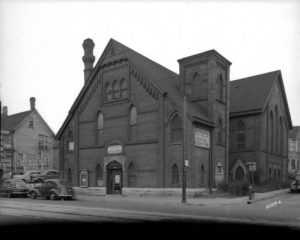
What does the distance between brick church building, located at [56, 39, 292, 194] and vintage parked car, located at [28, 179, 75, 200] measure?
5.97 m

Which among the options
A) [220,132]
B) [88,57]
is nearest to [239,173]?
[220,132]

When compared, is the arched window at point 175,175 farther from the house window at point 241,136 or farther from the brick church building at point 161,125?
the house window at point 241,136

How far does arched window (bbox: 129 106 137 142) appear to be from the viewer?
1292 inches

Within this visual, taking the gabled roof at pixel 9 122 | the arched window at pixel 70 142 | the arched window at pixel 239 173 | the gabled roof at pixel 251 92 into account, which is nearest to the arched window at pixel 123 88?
the arched window at pixel 70 142

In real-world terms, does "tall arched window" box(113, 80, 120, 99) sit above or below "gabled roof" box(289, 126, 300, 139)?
above

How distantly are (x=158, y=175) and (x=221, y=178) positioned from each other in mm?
5940

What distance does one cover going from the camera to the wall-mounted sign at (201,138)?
30016 mm

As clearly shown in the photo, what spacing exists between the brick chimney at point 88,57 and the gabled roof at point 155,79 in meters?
1.94

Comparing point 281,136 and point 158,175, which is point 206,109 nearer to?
point 158,175

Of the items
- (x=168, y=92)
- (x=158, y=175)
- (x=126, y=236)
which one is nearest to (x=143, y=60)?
(x=168, y=92)

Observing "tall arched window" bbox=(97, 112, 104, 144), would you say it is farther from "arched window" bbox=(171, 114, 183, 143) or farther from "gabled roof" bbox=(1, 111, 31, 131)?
"gabled roof" bbox=(1, 111, 31, 131)

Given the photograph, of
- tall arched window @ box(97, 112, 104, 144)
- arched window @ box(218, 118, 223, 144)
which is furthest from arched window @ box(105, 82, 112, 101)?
arched window @ box(218, 118, 223, 144)

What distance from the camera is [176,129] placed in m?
30.3

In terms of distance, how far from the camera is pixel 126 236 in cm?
778
